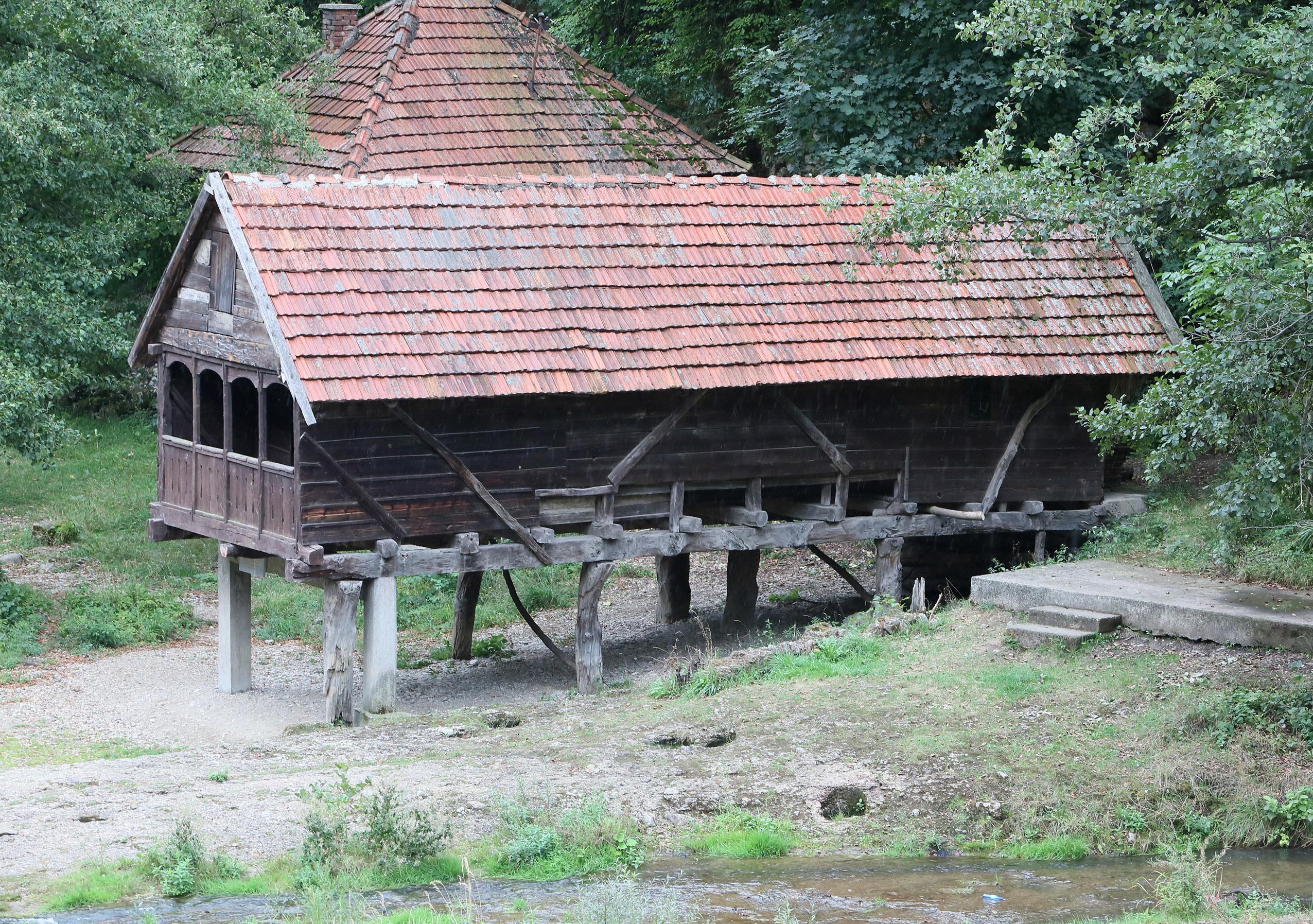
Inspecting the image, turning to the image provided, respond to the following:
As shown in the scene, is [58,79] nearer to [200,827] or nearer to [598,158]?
[598,158]

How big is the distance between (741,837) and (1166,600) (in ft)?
16.5

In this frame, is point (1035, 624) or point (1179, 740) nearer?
point (1179, 740)

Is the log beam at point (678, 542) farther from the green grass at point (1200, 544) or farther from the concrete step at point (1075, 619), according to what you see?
the concrete step at point (1075, 619)

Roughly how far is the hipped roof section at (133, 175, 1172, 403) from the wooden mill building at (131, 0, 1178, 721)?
3cm

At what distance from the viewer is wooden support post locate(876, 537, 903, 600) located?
1545 centimetres

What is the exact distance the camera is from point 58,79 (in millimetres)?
16062

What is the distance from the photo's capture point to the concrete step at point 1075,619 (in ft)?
41.9

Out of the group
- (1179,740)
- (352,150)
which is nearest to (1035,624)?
(1179,740)

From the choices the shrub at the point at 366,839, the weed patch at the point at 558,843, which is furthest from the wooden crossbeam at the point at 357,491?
the weed patch at the point at 558,843

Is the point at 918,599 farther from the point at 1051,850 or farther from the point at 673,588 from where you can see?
the point at 1051,850

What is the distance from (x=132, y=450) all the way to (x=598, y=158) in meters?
10.8


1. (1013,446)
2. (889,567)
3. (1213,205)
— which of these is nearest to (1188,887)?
(1213,205)

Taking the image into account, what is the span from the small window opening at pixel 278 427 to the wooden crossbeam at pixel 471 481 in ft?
7.35

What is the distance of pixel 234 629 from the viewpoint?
48.5 ft
